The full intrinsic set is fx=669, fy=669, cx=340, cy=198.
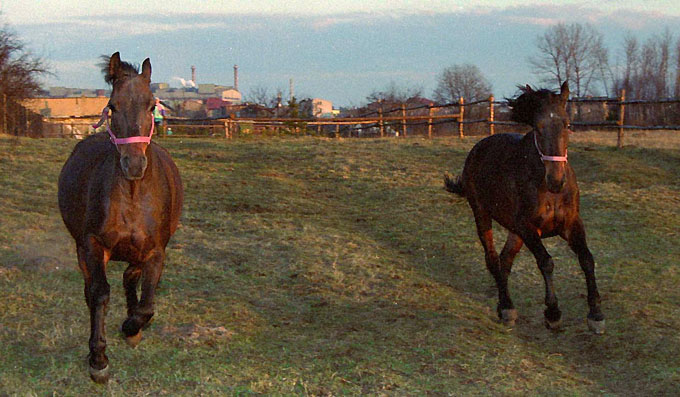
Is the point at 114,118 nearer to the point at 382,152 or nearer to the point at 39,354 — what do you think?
the point at 39,354

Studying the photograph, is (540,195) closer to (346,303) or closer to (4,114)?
(346,303)

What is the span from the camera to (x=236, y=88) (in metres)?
125

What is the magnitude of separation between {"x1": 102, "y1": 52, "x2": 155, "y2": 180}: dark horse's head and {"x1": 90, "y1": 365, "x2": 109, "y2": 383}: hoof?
1.36m

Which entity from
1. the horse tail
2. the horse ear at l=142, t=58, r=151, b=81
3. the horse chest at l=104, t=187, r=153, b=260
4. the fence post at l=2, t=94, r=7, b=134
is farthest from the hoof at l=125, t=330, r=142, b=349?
the fence post at l=2, t=94, r=7, b=134

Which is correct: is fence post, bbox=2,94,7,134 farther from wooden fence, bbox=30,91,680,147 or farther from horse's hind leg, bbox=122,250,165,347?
horse's hind leg, bbox=122,250,165,347

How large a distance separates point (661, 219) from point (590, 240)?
1.73m

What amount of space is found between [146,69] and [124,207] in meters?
0.98

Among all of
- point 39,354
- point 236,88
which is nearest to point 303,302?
point 39,354

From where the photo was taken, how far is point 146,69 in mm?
4684

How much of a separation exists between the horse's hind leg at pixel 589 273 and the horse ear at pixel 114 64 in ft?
13.3

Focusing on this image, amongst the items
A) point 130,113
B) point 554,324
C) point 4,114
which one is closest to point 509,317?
point 554,324

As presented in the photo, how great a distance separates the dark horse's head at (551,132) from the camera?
5695 mm

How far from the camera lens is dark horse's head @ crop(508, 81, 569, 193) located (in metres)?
5.70

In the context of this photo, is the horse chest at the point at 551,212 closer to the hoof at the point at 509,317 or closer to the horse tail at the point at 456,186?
the hoof at the point at 509,317
